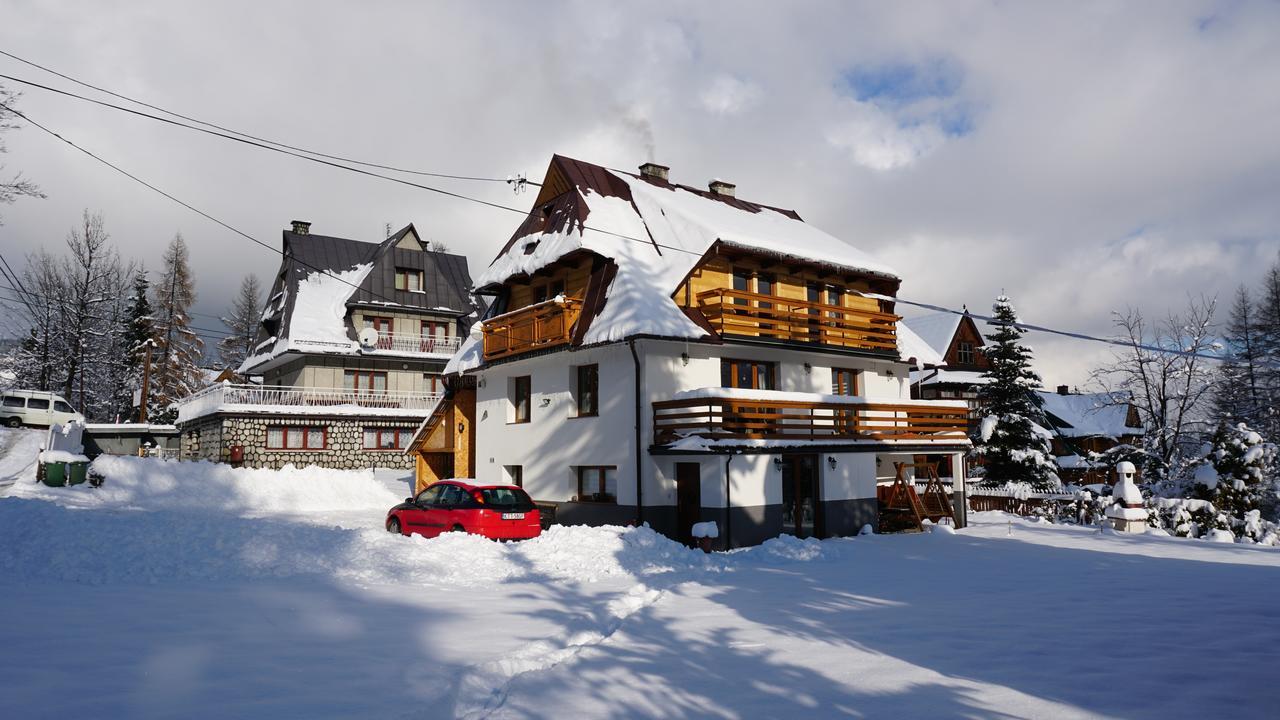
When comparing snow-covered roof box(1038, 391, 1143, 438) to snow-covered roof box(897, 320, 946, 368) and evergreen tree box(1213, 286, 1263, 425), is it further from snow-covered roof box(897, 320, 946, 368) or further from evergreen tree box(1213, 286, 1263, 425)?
snow-covered roof box(897, 320, 946, 368)

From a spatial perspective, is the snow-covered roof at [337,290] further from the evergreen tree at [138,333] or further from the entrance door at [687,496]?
the entrance door at [687,496]

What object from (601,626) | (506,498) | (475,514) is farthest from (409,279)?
(601,626)

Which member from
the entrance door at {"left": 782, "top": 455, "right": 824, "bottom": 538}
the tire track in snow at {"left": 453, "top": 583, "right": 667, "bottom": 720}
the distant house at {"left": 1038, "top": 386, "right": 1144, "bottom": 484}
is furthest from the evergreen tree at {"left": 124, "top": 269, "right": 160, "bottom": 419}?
the distant house at {"left": 1038, "top": 386, "right": 1144, "bottom": 484}

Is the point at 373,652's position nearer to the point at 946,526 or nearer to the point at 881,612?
the point at 881,612

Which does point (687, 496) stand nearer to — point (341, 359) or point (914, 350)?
point (914, 350)

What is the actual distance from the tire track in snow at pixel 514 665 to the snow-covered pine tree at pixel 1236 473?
2382 cm

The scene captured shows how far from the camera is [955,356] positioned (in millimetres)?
55062

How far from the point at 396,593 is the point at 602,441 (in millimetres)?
9480

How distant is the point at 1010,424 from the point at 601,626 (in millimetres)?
31977

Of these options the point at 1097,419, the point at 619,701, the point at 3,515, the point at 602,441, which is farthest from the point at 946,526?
the point at 1097,419

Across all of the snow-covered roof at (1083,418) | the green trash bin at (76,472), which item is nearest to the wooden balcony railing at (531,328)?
the green trash bin at (76,472)

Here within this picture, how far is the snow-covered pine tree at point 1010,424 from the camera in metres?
36.7

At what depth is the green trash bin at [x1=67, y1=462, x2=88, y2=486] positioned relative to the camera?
29125 millimetres

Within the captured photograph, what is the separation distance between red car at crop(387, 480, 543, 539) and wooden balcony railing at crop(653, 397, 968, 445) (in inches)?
149
